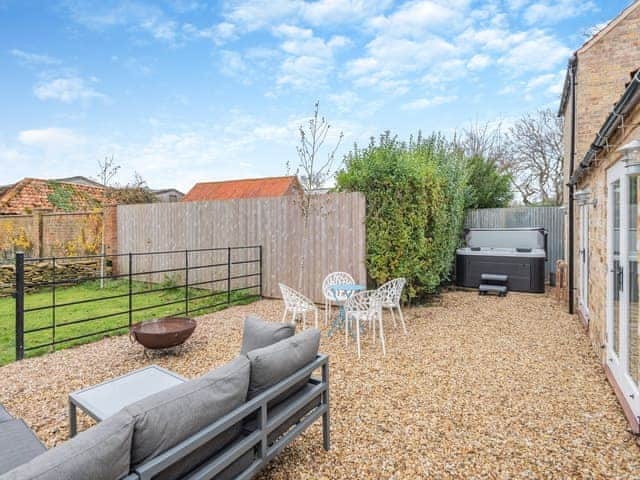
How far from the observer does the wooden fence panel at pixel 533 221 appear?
876 cm

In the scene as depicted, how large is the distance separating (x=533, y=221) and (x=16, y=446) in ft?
33.2

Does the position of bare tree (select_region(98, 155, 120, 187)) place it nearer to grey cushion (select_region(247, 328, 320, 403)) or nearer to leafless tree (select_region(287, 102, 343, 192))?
leafless tree (select_region(287, 102, 343, 192))

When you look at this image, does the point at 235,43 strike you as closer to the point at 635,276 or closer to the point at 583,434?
the point at 635,276

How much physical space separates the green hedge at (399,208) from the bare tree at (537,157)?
10.1 meters

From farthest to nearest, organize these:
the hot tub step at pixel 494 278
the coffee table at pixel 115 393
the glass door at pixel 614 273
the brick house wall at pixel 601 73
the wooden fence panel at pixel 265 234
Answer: the hot tub step at pixel 494 278, the wooden fence panel at pixel 265 234, the brick house wall at pixel 601 73, the glass door at pixel 614 273, the coffee table at pixel 115 393

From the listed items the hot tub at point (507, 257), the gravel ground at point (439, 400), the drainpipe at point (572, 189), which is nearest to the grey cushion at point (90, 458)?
the gravel ground at point (439, 400)

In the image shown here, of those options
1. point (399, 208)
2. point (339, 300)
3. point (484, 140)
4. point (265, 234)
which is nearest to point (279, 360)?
point (339, 300)

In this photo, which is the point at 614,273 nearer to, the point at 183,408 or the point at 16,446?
the point at 183,408

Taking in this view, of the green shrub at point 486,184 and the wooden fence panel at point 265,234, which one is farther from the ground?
the green shrub at point 486,184

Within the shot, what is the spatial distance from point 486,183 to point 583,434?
912cm

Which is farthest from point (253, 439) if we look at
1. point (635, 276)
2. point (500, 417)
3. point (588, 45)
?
point (588, 45)

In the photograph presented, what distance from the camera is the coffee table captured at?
2.13 meters

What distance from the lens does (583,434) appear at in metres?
2.50

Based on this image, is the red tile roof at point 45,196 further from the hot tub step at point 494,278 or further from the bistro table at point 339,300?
the hot tub step at point 494,278
